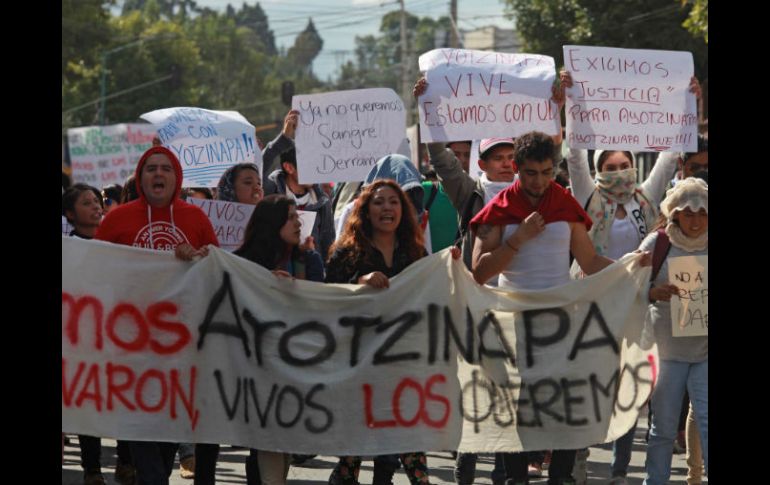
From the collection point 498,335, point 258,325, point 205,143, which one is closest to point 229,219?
point 205,143

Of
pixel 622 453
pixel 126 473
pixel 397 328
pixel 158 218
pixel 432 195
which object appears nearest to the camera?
pixel 397 328

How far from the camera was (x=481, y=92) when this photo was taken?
8445 millimetres

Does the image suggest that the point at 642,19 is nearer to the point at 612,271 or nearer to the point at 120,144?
the point at 120,144

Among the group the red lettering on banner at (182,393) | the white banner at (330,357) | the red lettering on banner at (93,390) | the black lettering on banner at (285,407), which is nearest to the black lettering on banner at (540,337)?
the white banner at (330,357)

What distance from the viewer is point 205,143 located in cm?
1014

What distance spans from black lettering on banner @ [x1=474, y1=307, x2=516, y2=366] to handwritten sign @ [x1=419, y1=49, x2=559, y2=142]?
1862 millimetres

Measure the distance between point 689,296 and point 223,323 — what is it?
221cm

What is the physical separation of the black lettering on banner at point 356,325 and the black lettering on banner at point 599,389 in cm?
104

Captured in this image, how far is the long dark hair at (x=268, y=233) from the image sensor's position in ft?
22.1

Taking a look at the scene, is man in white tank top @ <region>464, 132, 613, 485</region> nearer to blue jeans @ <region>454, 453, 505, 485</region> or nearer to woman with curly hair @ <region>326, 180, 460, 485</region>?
woman with curly hair @ <region>326, 180, 460, 485</region>

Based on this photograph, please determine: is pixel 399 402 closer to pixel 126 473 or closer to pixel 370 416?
pixel 370 416

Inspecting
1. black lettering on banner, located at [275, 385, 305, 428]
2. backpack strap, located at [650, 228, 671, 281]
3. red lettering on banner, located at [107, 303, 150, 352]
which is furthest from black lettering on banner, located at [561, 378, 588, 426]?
red lettering on banner, located at [107, 303, 150, 352]

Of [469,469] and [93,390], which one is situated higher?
[93,390]
